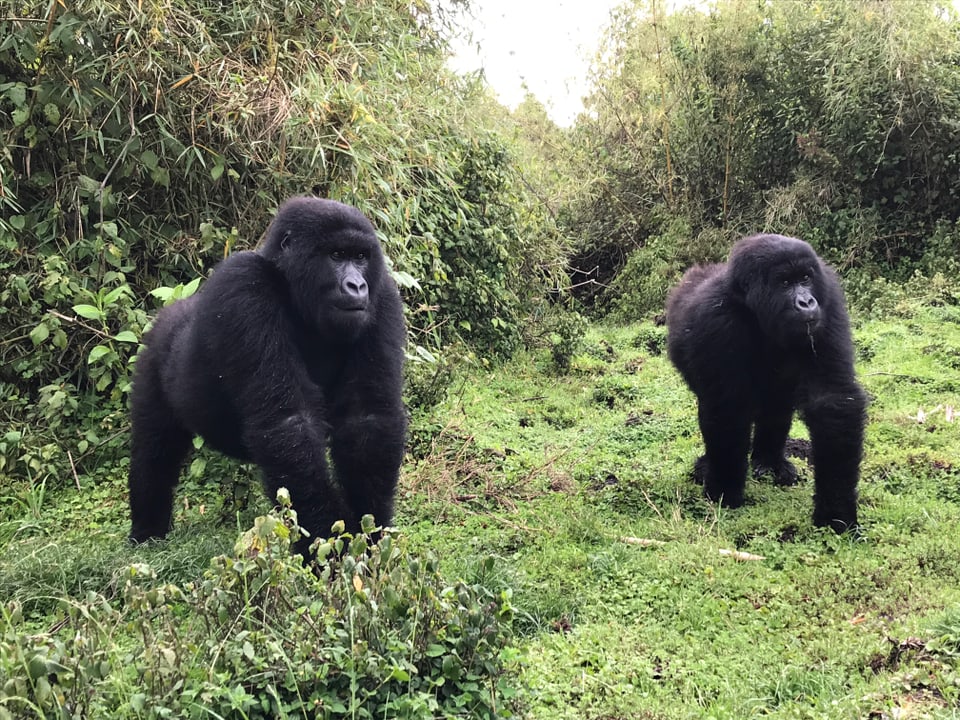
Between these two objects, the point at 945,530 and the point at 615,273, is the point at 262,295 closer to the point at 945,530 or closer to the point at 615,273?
the point at 945,530

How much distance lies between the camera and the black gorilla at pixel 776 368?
3.87 metres

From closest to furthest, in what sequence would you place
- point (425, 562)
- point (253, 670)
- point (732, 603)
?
1. point (253, 670)
2. point (425, 562)
3. point (732, 603)

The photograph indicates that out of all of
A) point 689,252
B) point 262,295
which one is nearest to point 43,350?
point 262,295

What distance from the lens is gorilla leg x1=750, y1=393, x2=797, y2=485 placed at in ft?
15.6

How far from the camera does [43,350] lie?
4.94 meters

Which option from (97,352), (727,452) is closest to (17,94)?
(97,352)

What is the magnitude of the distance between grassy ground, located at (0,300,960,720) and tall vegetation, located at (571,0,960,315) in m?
5.44

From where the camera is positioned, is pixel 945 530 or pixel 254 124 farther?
pixel 254 124

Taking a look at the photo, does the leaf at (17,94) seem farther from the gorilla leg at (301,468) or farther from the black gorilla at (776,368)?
the black gorilla at (776,368)

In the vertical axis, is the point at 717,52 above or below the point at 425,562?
above

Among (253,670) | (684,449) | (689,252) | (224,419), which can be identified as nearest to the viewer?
(253,670)

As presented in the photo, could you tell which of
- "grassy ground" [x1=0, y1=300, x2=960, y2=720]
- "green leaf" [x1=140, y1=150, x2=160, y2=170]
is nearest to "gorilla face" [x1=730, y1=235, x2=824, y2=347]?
"grassy ground" [x1=0, y1=300, x2=960, y2=720]

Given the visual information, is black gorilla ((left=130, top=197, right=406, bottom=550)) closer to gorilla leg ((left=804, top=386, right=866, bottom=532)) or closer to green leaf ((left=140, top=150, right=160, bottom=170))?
green leaf ((left=140, top=150, right=160, bottom=170))

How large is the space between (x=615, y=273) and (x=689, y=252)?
5.17 ft
